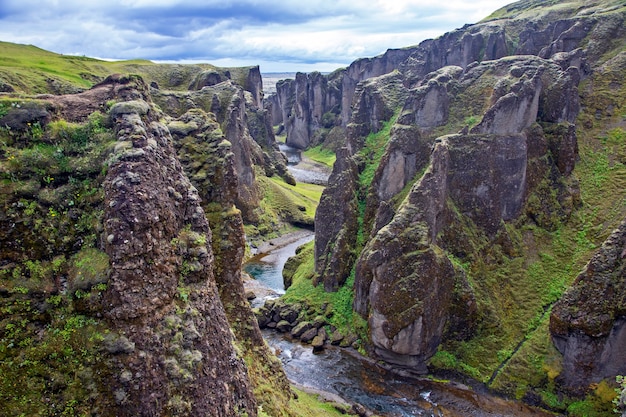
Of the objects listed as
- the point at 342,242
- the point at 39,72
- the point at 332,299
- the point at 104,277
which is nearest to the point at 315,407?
the point at 332,299

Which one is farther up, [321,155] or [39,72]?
[39,72]

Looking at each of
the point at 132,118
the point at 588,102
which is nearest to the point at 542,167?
the point at 588,102

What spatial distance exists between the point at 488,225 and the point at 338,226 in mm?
16464

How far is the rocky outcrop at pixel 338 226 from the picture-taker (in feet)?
168

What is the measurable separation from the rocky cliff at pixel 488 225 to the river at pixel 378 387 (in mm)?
1728

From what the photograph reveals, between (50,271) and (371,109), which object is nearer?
(50,271)

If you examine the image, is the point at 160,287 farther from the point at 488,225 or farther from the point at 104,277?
the point at 488,225

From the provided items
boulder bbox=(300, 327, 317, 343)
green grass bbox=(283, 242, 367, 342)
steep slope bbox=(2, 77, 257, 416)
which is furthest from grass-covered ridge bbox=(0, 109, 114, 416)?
boulder bbox=(300, 327, 317, 343)

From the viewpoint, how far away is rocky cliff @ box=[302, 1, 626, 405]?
3750 cm

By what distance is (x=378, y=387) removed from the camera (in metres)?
39.0

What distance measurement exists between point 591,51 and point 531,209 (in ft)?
96.4

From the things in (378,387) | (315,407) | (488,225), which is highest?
(488,225)

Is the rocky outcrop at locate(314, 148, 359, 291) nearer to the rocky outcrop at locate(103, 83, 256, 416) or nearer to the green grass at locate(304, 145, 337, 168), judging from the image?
the rocky outcrop at locate(103, 83, 256, 416)

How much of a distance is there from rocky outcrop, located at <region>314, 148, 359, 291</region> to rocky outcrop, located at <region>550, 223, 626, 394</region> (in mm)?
22391
